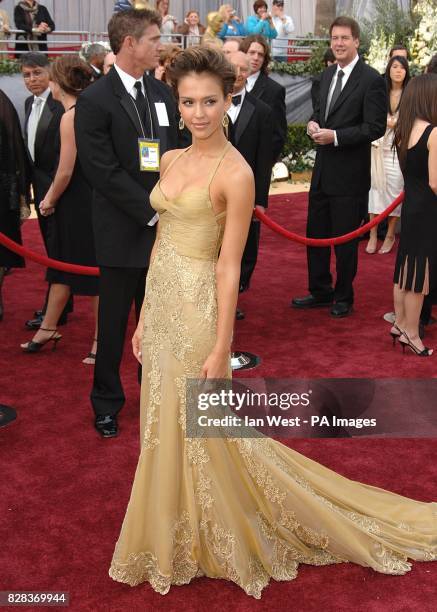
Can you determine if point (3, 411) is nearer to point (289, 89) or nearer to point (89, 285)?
point (89, 285)

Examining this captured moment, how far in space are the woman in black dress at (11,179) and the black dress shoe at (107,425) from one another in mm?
1901

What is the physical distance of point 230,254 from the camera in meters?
2.78

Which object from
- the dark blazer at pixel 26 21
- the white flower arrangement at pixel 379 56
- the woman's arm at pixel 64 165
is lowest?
the woman's arm at pixel 64 165

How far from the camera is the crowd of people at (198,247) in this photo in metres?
2.88

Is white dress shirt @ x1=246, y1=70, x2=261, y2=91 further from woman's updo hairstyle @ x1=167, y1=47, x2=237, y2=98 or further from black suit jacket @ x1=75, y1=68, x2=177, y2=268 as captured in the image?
woman's updo hairstyle @ x1=167, y1=47, x2=237, y2=98

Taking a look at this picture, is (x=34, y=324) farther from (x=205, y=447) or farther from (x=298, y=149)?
(x=298, y=149)

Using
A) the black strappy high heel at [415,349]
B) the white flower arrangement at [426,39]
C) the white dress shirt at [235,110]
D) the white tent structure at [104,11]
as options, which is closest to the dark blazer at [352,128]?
the white dress shirt at [235,110]

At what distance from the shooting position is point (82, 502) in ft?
12.0

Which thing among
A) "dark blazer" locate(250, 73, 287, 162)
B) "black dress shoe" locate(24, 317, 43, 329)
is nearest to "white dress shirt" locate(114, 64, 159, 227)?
"black dress shoe" locate(24, 317, 43, 329)

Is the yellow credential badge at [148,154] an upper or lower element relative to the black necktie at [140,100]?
lower

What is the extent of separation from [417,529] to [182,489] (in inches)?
37.5

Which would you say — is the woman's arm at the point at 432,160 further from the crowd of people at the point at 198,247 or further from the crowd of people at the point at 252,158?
the crowd of people at the point at 252,158

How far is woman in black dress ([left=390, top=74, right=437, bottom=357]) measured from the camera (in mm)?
5027

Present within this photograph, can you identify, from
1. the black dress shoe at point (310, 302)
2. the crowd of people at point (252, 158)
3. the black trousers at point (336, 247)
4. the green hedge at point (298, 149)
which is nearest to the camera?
the crowd of people at point (252, 158)
